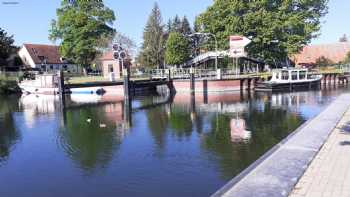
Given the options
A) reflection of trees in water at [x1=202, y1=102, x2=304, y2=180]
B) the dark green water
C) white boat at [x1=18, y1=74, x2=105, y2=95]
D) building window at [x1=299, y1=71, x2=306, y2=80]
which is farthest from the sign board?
the dark green water

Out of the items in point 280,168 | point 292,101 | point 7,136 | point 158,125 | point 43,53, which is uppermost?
point 43,53

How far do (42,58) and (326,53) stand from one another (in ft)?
218

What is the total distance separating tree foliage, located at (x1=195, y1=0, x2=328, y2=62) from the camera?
53.1 meters

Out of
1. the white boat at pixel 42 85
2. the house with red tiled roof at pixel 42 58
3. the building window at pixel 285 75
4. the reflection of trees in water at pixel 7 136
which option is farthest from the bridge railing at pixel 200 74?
the house with red tiled roof at pixel 42 58

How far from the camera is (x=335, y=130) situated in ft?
44.4

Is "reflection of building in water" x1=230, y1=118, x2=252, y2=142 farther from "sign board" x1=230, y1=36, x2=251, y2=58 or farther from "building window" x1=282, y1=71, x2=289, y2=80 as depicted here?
"building window" x1=282, y1=71, x2=289, y2=80

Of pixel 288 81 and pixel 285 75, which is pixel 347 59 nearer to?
pixel 285 75

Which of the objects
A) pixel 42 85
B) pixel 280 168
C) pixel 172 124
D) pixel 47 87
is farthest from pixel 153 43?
pixel 280 168

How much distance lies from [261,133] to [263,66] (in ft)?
161

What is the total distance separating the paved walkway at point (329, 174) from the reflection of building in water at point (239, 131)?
4.46m

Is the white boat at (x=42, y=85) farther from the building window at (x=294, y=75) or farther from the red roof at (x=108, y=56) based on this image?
the building window at (x=294, y=75)

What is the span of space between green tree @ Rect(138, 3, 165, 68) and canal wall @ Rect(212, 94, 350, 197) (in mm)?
64739

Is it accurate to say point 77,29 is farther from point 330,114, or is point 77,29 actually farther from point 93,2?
point 330,114

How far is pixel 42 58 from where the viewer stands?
8438 centimetres
